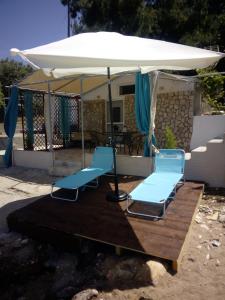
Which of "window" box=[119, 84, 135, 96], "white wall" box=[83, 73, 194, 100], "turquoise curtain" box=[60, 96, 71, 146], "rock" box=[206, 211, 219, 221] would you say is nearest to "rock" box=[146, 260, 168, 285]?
"rock" box=[206, 211, 219, 221]

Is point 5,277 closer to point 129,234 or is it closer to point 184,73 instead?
point 129,234

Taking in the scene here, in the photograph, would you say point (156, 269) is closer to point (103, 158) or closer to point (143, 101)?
point (103, 158)

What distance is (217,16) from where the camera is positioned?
14.2 m

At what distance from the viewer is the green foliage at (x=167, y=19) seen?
14.1 meters

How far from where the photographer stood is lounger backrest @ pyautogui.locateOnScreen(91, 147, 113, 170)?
6.83m

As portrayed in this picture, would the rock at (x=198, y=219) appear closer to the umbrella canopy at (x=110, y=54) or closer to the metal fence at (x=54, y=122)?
the umbrella canopy at (x=110, y=54)

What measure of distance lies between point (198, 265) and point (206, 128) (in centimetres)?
524

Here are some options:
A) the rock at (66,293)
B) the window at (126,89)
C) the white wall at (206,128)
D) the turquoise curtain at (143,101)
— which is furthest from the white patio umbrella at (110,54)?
the window at (126,89)

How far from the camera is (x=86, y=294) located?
2951 millimetres

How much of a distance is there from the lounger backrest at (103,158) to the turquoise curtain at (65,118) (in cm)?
591

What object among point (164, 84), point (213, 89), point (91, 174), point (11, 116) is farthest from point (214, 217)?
point (11, 116)

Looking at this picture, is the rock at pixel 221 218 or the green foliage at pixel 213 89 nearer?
the rock at pixel 221 218

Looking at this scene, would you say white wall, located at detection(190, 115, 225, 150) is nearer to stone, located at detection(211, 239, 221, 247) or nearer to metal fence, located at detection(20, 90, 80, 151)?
stone, located at detection(211, 239, 221, 247)

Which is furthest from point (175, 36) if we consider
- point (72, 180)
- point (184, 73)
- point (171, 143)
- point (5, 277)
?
point (5, 277)
